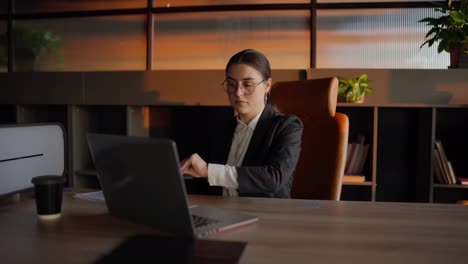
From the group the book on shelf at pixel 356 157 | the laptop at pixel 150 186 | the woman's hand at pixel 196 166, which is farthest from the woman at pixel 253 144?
the book on shelf at pixel 356 157

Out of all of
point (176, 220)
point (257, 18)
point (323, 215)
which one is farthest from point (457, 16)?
point (176, 220)

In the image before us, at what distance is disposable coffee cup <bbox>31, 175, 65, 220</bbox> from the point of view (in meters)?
0.96

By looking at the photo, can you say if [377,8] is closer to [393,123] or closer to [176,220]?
[393,123]

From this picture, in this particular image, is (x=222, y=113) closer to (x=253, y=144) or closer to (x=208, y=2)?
(x=208, y=2)

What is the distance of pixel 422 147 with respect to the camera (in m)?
2.71

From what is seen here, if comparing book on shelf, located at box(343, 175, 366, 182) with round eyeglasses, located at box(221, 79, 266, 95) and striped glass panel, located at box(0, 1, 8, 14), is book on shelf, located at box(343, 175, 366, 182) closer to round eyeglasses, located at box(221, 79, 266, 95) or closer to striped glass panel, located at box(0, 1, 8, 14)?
round eyeglasses, located at box(221, 79, 266, 95)

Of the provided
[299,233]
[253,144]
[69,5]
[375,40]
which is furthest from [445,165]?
[69,5]

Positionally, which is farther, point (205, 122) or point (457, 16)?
point (205, 122)

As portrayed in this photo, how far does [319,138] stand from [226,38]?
173 centimetres

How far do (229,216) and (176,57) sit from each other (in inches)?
98.9

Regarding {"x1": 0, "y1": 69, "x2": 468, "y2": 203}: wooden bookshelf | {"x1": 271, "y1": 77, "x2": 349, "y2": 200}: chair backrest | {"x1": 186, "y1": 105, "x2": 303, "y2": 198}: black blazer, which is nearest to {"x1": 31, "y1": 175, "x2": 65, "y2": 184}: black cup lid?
{"x1": 186, "y1": 105, "x2": 303, "y2": 198}: black blazer

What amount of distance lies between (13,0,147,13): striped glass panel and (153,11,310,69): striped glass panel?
29 centimetres

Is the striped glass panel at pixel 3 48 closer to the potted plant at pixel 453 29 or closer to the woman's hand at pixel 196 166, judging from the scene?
the woman's hand at pixel 196 166

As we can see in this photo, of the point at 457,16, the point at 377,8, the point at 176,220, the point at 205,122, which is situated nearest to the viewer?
the point at 176,220
